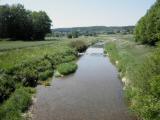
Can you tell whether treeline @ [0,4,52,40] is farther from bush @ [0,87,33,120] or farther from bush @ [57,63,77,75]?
bush @ [0,87,33,120]

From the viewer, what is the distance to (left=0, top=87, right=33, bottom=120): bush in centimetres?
1541

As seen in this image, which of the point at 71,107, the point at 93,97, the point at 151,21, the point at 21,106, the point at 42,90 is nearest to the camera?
the point at 21,106

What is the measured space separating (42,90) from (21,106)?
6.51 m

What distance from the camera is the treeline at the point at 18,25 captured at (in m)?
93.2

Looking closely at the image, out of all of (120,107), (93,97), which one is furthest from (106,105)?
(93,97)

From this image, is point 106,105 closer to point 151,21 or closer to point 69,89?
point 69,89

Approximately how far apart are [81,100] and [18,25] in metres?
77.9

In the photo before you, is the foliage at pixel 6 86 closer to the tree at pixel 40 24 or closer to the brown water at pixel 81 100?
the brown water at pixel 81 100

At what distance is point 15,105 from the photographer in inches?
684

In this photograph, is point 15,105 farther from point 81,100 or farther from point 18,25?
point 18,25

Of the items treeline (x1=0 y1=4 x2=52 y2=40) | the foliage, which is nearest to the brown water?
the foliage

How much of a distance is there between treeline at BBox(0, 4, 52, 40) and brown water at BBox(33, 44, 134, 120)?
6831 centimetres

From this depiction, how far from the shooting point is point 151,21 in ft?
202

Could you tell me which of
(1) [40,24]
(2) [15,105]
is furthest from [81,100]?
(1) [40,24]
